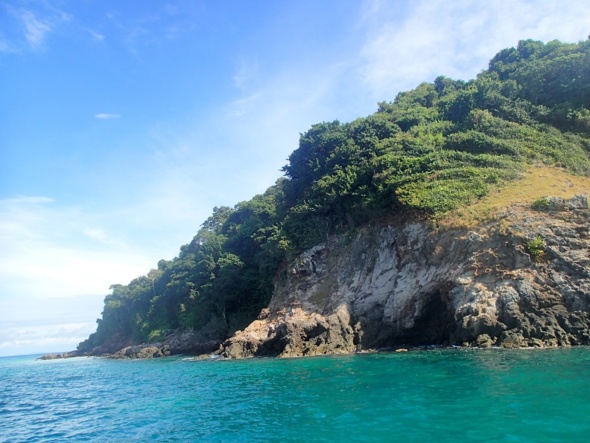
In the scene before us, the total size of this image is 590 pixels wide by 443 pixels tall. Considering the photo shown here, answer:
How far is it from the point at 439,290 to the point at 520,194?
8.98m

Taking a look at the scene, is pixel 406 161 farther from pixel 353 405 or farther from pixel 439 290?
pixel 353 405

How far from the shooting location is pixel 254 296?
159ft

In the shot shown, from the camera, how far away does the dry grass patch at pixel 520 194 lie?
93.1 feet

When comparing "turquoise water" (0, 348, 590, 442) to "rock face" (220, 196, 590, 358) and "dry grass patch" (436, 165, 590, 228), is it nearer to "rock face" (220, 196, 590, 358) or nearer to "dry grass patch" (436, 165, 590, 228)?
"rock face" (220, 196, 590, 358)

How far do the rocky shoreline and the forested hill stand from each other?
2968 mm

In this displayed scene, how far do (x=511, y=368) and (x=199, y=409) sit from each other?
40.5 feet

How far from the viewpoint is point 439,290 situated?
94.1 feet

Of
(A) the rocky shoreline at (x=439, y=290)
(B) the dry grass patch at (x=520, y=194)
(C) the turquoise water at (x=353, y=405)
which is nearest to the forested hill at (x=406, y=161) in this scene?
(B) the dry grass patch at (x=520, y=194)

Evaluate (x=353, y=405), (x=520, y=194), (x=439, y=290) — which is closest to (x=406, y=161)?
(x=520, y=194)

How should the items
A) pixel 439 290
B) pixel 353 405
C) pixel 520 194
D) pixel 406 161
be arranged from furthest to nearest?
pixel 406 161
pixel 520 194
pixel 439 290
pixel 353 405

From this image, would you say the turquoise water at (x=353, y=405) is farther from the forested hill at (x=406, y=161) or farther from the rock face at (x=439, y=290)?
the forested hill at (x=406, y=161)

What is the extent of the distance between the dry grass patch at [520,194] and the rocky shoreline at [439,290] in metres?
0.77

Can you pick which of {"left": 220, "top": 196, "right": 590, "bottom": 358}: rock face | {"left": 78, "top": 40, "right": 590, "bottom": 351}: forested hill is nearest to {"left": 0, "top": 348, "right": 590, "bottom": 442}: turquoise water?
{"left": 220, "top": 196, "right": 590, "bottom": 358}: rock face

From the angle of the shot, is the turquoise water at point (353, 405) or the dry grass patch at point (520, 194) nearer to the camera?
the turquoise water at point (353, 405)
